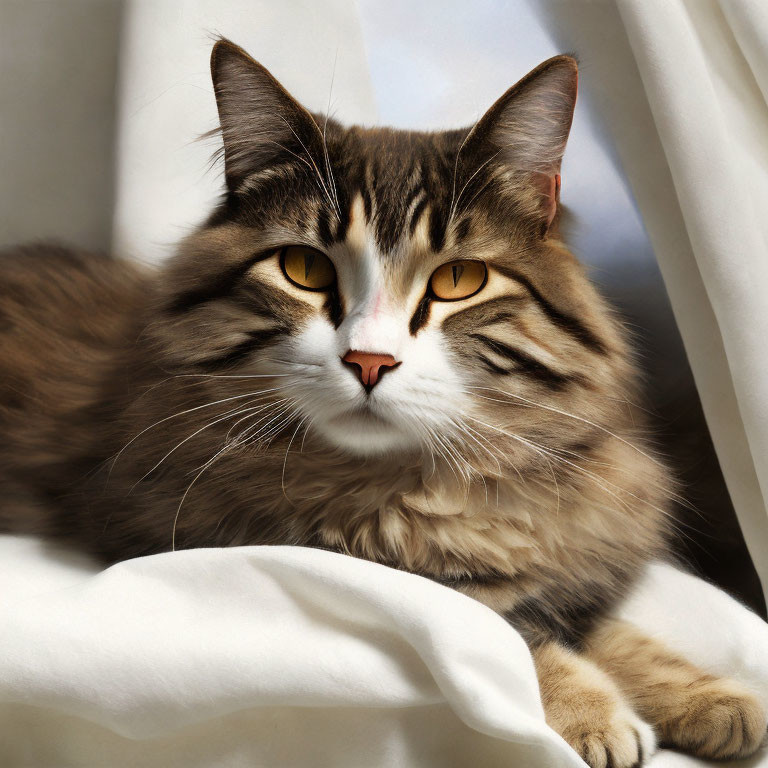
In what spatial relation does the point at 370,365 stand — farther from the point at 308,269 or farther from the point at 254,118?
the point at 254,118

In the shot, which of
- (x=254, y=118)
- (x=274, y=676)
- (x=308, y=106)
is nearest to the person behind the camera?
(x=274, y=676)

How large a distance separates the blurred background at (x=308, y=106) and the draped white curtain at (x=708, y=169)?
0.05ft

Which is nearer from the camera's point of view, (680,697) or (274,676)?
(274,676)

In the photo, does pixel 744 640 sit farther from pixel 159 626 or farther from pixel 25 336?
pixel 25 336

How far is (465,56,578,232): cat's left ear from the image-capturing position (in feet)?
2.53

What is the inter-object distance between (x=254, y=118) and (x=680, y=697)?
0.73 m

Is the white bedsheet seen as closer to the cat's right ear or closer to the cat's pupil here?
the cat's pupil

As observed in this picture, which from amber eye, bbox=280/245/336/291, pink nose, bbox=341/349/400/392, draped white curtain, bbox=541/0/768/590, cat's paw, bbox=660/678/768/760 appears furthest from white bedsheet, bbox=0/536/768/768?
draped white curtain, bbox=541/0/768/590

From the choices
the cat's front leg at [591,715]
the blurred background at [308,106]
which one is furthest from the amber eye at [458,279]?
the cat's front leg at [591,715]

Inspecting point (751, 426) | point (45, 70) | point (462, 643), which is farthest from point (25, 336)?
point (751, 426)

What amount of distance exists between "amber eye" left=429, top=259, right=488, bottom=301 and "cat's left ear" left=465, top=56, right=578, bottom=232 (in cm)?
10

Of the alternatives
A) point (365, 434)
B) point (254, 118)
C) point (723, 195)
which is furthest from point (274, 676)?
point (723, 195)

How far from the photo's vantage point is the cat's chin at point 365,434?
0.73 meters

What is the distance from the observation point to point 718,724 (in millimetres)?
702
